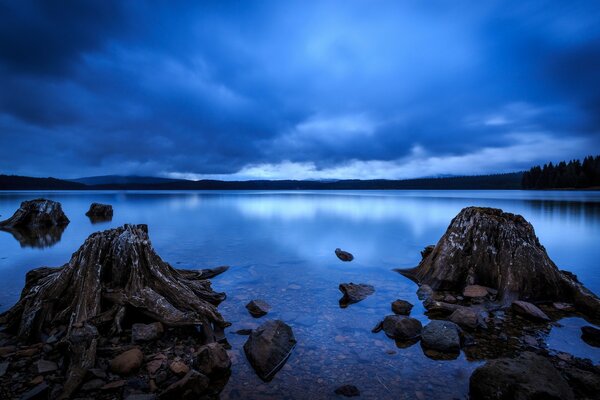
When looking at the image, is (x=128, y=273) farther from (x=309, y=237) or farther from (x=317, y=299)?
(x=309, y=237)

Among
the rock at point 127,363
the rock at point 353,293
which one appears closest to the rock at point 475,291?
the rock at point 353,293

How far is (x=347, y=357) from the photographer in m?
5.75

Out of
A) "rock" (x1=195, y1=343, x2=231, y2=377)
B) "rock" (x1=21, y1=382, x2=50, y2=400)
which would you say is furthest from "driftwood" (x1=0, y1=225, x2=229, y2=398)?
"rock" (x1=195, y1=343, x2=231, y2=377)

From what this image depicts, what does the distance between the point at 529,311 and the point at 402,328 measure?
3.46m

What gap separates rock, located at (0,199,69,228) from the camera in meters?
25.6

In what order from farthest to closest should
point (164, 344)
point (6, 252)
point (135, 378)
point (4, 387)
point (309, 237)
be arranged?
point (309, 237) → point (6, 252) → point (164, 344) → point (135, 378) → point (4, 387)

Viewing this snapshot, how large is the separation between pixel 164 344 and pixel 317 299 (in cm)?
441

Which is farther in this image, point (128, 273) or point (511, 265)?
point (511, 265)

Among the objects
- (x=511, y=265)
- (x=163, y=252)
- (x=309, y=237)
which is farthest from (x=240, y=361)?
(x=309, y=237)

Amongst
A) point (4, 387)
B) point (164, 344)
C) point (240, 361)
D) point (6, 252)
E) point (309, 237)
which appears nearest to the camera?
point (4, 387)

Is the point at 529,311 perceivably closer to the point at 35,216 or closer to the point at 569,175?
the point at 35,216

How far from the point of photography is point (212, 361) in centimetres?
505

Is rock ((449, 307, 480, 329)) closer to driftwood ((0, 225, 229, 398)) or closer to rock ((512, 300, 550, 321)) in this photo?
rock ((512, 300, 550, 321))

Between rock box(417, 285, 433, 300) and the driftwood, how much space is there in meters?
5.92
